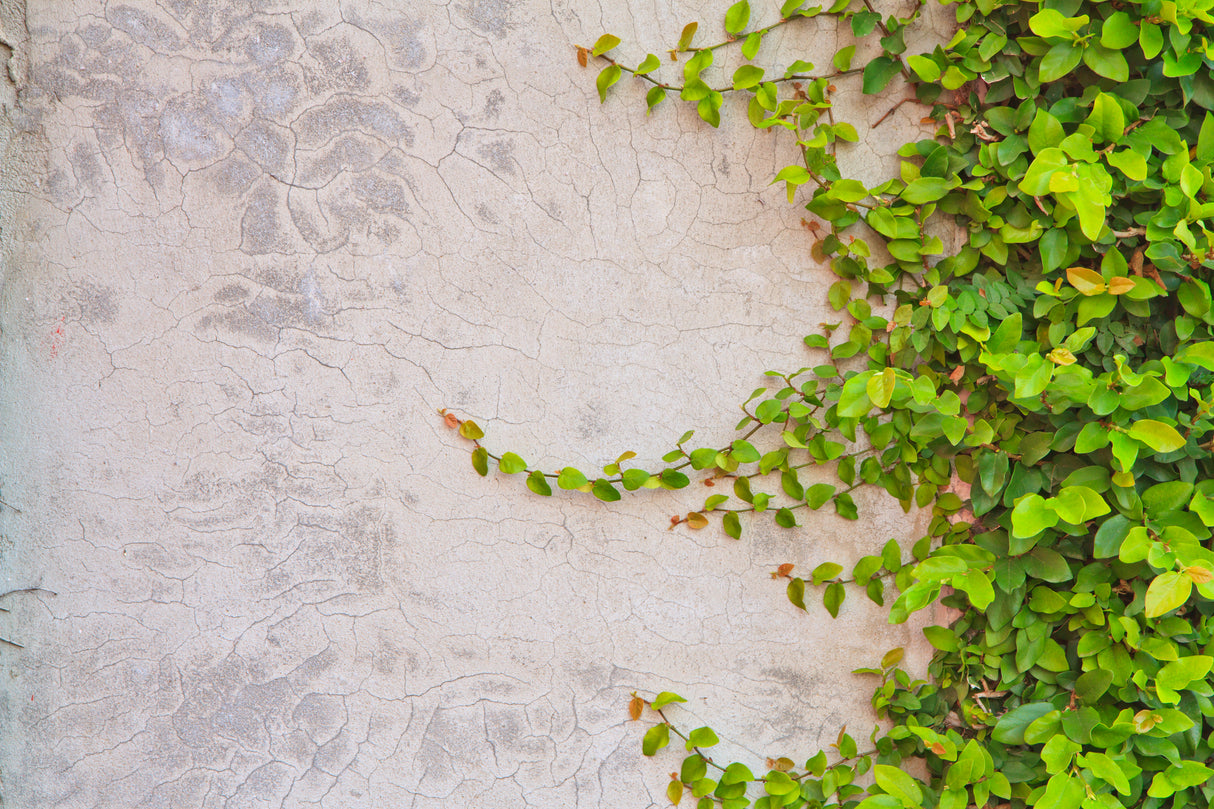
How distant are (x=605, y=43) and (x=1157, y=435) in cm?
112

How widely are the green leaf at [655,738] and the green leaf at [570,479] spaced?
477 mm

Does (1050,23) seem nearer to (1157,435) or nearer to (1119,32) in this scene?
(1119,32)

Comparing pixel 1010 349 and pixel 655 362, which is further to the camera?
pixel 655 362

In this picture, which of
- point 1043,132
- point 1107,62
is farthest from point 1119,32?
point 1043,132

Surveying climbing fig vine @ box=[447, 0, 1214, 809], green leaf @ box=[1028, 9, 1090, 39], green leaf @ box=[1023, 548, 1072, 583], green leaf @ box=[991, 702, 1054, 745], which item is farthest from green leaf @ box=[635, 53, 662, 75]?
green leaf @ box=[991, 702, 1054, 745]

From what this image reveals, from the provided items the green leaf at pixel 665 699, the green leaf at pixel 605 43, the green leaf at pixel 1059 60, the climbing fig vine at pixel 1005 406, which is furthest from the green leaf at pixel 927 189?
the green leaf at pixel 665 699

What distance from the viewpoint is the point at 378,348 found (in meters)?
1.35

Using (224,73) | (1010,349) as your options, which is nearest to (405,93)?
(224,73)

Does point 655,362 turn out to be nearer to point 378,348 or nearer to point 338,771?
point 378,348

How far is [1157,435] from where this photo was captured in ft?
3.86

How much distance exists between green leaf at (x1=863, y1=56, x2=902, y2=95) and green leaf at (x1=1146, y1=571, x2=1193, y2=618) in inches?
37.0

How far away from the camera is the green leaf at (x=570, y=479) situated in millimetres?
1347

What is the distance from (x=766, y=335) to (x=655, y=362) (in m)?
0.22

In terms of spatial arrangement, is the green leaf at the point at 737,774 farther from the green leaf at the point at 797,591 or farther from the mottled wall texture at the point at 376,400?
the green leaf at the point at 797,591
